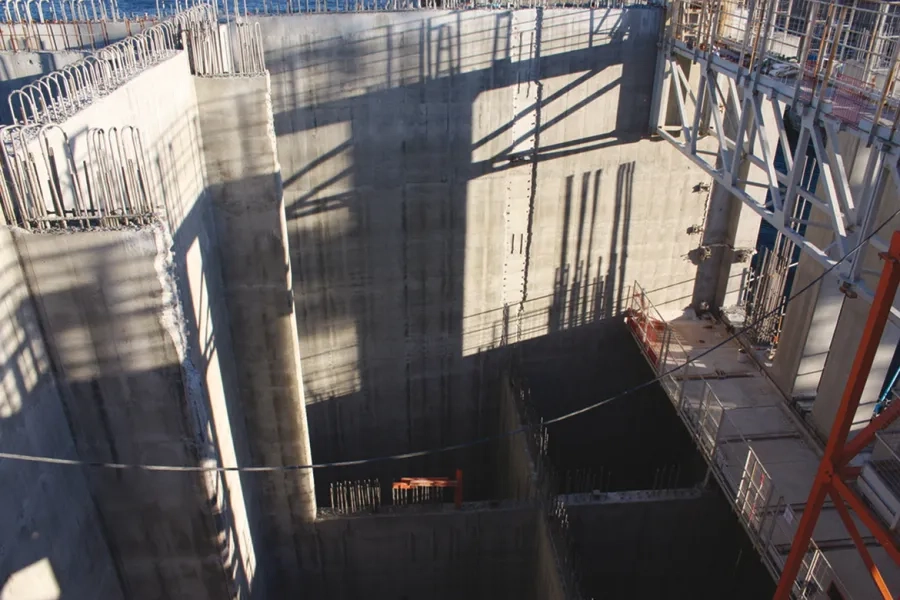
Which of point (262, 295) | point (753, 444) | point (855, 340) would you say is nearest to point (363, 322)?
point (262, 295)

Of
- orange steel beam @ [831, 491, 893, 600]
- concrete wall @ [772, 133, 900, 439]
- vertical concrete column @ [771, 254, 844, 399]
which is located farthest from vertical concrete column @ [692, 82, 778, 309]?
orange steel beam @ [831, 491, 893, 600]

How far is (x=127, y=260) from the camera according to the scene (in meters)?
7.74

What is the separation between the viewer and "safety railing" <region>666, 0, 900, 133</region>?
876cm

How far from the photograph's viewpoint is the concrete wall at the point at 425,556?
1416 centimetres

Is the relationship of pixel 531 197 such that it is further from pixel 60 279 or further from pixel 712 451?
pixel 60 279

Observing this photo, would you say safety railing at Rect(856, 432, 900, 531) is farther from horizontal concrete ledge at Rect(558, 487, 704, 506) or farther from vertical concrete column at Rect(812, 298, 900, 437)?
horizontal concrete ledge at Rect(558, 487, 704, 506)

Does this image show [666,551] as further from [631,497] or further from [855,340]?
[855,340]

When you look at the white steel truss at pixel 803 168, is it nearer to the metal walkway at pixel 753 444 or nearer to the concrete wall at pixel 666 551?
the metal walkway at pixel 753 444

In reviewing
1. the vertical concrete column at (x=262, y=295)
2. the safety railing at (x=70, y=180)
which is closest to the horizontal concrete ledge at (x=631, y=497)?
the vertical concrete column at (x=262, y=295)

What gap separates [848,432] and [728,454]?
431cm

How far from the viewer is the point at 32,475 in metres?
7.38

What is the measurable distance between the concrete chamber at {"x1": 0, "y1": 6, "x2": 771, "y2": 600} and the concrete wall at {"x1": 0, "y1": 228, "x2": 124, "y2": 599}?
0.13 ft

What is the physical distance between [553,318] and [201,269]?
8.93m

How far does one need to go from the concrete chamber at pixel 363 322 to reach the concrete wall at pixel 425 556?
0.21 ft
